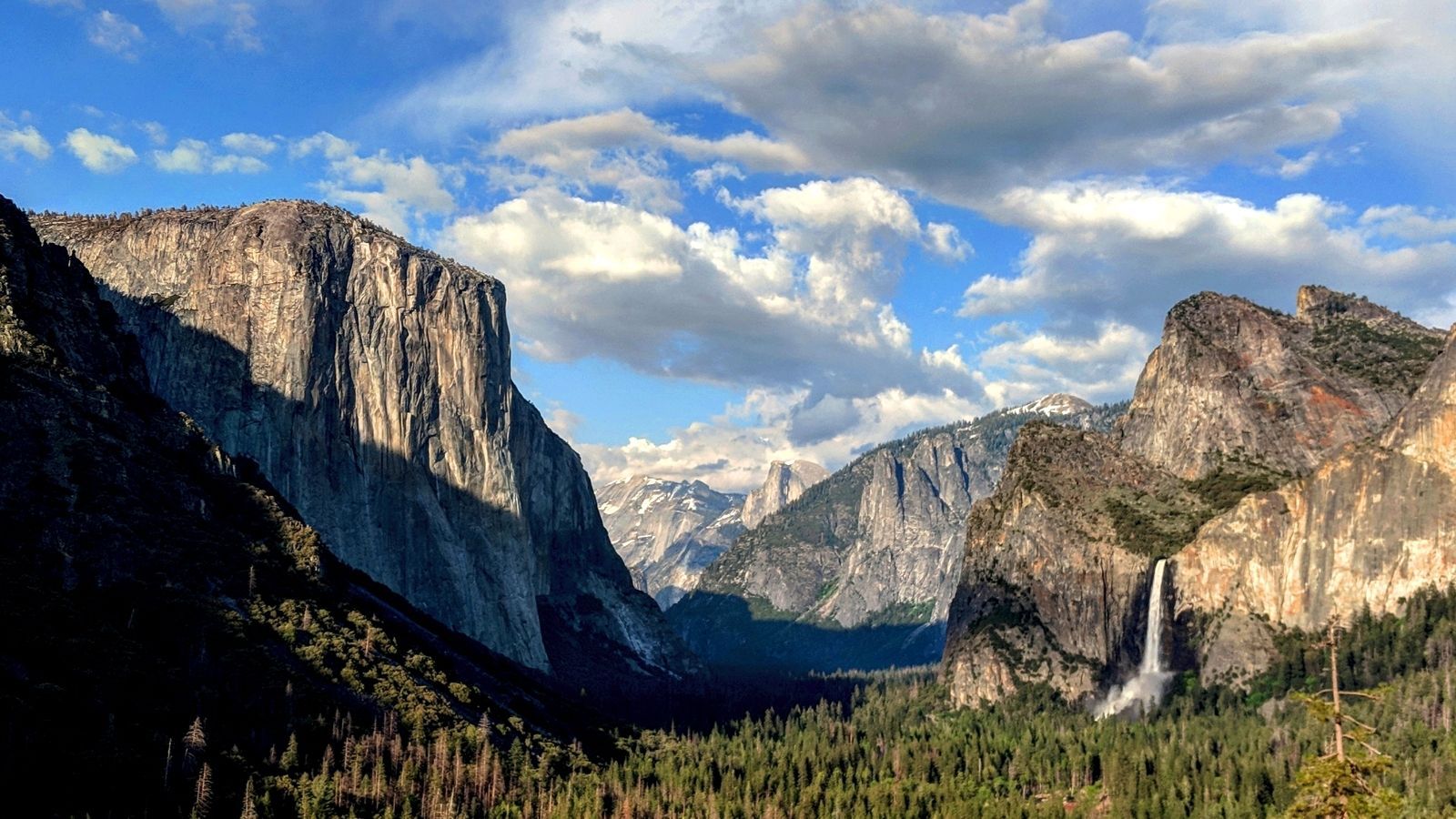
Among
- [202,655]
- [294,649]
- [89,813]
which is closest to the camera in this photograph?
[89,813]

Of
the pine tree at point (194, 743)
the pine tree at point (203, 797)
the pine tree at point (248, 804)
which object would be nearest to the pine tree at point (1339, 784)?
the pine tree at point (248, 804)

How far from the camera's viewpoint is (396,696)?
632ft

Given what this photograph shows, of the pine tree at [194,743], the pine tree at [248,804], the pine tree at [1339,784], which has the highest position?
the pine tree at [1339,784]

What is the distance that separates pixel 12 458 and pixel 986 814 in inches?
5604

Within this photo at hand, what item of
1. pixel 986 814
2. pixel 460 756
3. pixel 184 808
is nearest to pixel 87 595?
pixel 184 808

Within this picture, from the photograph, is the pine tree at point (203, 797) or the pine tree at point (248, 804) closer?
the pine tree at point (203, 797)

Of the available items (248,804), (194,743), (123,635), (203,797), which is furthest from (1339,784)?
(123,635)

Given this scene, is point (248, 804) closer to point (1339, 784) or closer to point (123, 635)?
point (123, 635)

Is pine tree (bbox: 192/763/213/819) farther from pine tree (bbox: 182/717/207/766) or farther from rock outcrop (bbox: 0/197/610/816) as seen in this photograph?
pine tree (bbox: 182/717/207/766)

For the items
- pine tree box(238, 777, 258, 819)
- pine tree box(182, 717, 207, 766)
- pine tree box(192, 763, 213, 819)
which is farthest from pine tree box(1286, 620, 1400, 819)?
pine tree box(182, 717, 207, 766)

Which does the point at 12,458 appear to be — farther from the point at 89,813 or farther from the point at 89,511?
the point at 89,813

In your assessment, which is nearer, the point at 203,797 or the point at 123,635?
the point at 203,797

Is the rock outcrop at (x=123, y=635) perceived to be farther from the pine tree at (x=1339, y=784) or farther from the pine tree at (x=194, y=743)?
the pine tree at (x=1339, y=784)

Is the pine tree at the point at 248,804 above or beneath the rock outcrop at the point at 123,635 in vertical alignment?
beneath
